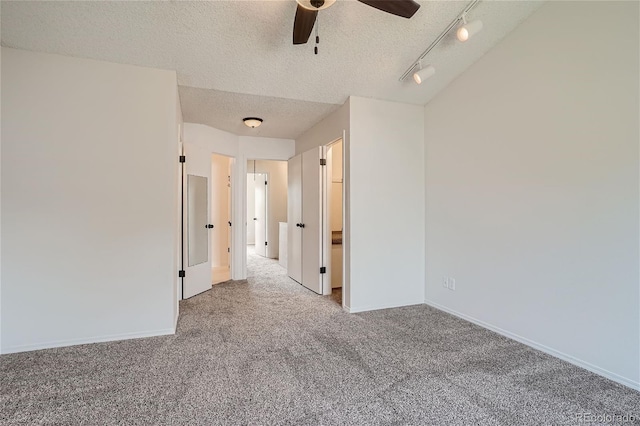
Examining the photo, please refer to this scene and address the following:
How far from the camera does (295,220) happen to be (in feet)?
16.8

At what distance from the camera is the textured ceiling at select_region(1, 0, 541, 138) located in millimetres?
2396

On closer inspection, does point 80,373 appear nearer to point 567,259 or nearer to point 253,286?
point 253,286

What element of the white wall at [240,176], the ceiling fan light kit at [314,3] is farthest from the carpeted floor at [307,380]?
the ceiling fan light kit at [314,3]

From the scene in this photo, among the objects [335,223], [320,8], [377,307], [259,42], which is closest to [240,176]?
[335,223]

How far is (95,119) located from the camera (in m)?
2.76

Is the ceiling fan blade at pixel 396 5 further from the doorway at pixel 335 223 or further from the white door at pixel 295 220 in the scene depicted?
the white door at pixel 295 220

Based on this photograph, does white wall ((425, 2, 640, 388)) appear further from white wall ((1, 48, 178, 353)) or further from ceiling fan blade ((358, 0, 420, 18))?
white wall ((1, 48, 178, 353))

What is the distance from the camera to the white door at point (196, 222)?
13.7 feet

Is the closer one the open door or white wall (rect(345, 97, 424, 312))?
white wall (rect(345, 97, 424, 312))

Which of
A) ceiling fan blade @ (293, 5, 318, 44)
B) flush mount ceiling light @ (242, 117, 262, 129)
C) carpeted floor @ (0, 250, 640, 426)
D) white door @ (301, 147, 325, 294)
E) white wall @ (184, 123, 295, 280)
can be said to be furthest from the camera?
white wall @ (184, 123, 295, 280)

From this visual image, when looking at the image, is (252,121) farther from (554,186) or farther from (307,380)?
(554,186)

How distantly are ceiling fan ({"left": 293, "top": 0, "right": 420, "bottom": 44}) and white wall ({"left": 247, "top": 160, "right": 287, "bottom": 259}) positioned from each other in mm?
5229

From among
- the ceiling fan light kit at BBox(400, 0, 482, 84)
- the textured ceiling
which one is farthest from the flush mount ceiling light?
the ceiling fan light kit at BBox(400, 0, 482, 84)

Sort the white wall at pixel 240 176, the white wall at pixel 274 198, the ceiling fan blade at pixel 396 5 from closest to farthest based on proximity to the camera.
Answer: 1. the ceiling fan blade at pixel 396 5
2. the white wall at pixel 240 176
3. the white wall at pixel 274 198
